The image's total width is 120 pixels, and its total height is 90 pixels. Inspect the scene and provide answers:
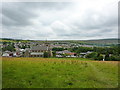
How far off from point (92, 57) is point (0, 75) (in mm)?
8410

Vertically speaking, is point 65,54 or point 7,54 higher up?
point 7,54

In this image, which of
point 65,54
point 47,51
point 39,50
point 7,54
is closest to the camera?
point 7,54

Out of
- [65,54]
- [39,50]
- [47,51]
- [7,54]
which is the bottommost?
[65,54]

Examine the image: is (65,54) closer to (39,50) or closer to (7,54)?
(39,50)

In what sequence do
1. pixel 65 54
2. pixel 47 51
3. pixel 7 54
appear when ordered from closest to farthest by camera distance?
pixel 7 54
pixel 65 54
pixel 47 51

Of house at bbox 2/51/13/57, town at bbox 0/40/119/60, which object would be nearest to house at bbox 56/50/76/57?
town at bbox 0/40/119/60

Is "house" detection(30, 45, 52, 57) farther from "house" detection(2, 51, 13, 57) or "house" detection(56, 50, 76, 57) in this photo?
"house" detection(2, 51, 13, 57)

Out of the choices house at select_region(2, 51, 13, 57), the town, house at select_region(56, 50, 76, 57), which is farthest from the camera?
house at select_region(56, 50, 76, 57)

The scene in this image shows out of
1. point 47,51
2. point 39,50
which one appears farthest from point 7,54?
point 47,51

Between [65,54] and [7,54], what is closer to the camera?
[7,54]

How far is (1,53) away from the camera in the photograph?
7258 millimetres

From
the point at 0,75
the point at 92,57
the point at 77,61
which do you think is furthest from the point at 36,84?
the point at 92,57

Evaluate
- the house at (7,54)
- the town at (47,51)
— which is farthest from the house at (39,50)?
the house at (7,54)

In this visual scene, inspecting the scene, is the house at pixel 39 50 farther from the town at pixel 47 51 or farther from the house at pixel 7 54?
the house at pixel 7 54
